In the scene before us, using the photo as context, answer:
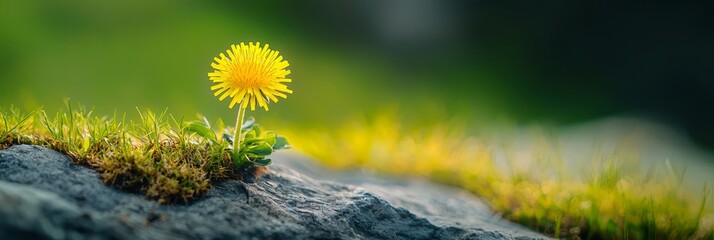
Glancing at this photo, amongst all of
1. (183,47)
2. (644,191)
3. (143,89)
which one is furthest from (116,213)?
(183,47)

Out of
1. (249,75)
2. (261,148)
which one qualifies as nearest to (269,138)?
(261,148)

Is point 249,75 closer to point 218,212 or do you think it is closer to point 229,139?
point 229,139

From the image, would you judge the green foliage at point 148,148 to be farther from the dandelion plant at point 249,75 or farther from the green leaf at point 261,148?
the dandelion plant at point 249,75

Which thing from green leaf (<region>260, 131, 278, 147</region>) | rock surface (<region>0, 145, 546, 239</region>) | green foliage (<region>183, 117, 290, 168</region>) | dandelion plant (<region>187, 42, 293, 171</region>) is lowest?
rock surface (<region>0, 145, 546, 239</region>)

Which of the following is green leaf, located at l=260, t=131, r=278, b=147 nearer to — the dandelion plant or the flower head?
the dandelion plant

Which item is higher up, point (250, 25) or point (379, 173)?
point (250, 25)

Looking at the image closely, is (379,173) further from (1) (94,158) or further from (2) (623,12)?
(2) (623,12)

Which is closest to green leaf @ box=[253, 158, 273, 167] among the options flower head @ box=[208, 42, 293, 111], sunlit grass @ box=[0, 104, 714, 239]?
sunlit grass @ box=[0, 104, 714, 239]
